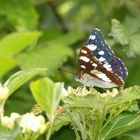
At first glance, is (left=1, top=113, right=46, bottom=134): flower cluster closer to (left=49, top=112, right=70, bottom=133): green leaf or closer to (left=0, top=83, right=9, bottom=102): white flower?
(left=0, top=83, right=9, bottom=102): white flower

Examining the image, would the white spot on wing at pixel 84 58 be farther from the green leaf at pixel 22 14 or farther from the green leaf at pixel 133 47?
the green leaf at pixel 22 14

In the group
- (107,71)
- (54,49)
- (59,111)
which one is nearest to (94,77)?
(107,71)

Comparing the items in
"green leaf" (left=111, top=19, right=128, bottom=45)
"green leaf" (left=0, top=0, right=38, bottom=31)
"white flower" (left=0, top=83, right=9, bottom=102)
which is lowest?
"white flower" (left=0, top=83, right=9, bottom=102)

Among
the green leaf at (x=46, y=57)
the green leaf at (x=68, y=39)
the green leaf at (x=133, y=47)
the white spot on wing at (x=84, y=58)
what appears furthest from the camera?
the green leaf at (x=68, y=39)

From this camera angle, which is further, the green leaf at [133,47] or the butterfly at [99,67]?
the green leaf at [133,47]

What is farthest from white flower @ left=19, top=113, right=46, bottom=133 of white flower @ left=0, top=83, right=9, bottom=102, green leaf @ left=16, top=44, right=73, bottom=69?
green leaf @ left=16, top=44, right=73, bottom=69

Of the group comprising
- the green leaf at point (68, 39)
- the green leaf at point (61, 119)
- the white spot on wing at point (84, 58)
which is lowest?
the green leaf at point (61, 119)

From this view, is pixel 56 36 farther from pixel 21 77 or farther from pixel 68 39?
pixel 21 77

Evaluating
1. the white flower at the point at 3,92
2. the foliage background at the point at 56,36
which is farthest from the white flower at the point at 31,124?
the foliage background at the point at 56,36

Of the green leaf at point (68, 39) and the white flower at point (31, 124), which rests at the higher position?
the green leaf at point (68, 39)
